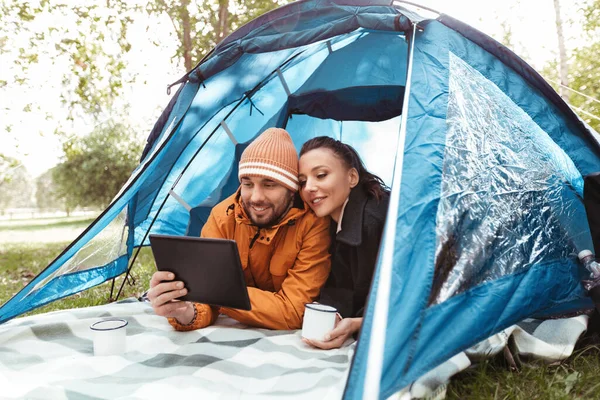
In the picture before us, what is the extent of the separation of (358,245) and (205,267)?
24.4 inches

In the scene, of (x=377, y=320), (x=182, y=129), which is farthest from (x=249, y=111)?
(x=377, y=320)

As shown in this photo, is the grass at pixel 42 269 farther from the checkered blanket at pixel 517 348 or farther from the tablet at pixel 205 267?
the checkered blanket at pixel 517 348

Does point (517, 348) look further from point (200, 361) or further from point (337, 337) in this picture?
point (200, 361)

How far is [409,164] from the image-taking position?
143 cm

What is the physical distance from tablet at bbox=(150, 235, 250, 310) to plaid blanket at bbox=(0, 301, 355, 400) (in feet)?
0.66

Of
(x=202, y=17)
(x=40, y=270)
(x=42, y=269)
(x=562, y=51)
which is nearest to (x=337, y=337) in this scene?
(x=42, y=269)

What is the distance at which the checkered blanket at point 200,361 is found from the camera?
1400mm

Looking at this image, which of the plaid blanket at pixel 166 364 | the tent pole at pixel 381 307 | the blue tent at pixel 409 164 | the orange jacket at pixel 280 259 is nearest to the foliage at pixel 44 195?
the blue tent at pixel 409 164

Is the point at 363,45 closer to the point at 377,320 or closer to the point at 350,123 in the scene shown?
the point at 350,123

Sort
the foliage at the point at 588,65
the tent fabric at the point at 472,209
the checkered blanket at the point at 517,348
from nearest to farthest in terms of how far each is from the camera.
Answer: the tent fabric at the point at 472,209
the checkered blanket at the point at 517,348
the foliage at the point at 588,65

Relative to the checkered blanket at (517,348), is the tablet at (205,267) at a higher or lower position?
higher

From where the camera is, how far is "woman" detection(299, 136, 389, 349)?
1972mm

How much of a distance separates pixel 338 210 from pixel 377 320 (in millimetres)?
977

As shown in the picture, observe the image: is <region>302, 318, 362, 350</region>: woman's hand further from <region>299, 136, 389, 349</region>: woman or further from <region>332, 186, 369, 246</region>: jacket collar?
<region>332, 186, 369, 246</region>: jacket collar
